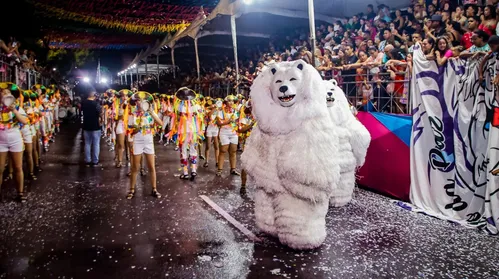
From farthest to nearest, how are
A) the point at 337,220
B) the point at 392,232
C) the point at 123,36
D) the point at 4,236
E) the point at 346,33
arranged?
1. the point at 123,36
2. the point at 346,33
3. the point at 337,220
4. the point at 392,232
5. the point at 4,236

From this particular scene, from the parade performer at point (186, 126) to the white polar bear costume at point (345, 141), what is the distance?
11.3ft

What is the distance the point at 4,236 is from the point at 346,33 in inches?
410

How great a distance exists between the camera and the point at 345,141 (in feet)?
20.7

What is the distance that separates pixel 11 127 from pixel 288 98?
188 inches

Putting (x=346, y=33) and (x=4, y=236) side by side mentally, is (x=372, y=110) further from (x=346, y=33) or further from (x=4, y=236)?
(x=4, y=236)

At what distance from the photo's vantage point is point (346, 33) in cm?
1190

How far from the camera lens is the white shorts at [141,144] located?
6801mm

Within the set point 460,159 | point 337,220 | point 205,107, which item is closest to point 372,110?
point 460,159

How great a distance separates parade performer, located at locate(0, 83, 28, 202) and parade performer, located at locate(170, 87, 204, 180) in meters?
3.11

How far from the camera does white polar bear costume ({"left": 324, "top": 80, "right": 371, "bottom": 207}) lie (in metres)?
6.32

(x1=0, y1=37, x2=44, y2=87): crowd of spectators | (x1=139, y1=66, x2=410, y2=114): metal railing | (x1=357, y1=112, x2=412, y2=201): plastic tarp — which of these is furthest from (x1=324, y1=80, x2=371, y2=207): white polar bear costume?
(x1=0, y1=37, x2=44, y2=87): crowd of spectators

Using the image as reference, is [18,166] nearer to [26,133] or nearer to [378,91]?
[26,133]

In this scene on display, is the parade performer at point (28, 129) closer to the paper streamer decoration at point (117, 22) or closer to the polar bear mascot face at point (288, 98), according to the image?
the polar bear mascot face at point (288, 98)

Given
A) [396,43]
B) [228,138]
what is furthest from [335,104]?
[396,43]
